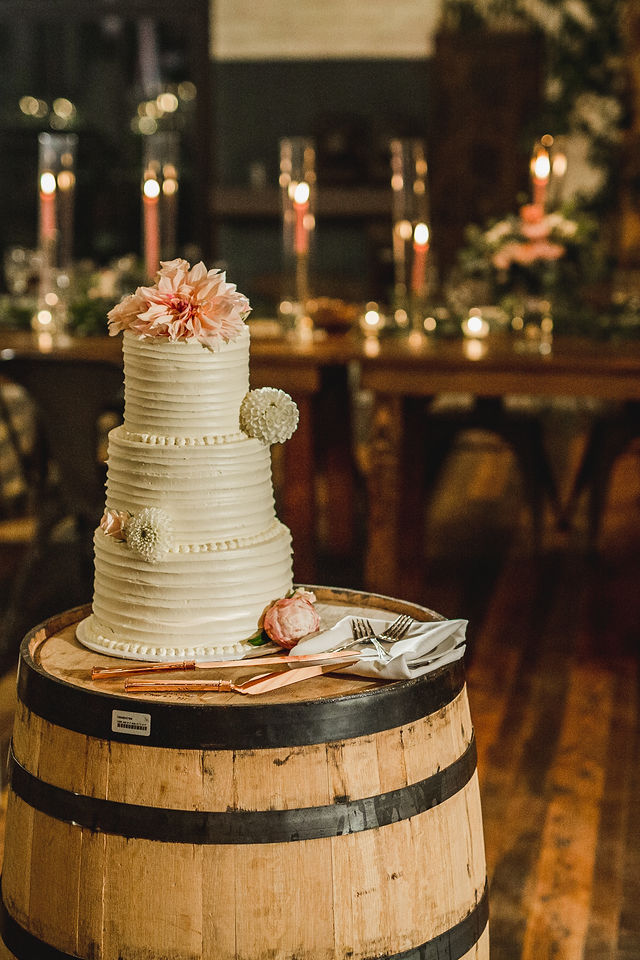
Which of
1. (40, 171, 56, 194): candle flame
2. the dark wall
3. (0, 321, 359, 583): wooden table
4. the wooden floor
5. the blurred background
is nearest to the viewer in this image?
the wooden floor

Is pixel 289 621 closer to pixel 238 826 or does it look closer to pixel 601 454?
pixel 238 826

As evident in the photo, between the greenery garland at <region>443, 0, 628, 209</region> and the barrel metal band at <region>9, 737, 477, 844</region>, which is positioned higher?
the greenery garland at <region>443, 0, 628, 209</region>

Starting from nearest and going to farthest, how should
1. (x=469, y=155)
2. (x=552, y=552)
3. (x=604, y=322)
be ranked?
(x=604, y=322)
(x=552, y=552)
(x=469, y=155)

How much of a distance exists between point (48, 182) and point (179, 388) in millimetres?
2643

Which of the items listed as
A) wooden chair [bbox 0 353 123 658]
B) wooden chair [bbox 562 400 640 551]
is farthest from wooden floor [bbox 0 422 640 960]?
wooden chair [bbox 0 353 123 658]

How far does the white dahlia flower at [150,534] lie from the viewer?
145 centimetres

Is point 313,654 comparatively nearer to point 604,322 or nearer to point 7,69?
point 604,322

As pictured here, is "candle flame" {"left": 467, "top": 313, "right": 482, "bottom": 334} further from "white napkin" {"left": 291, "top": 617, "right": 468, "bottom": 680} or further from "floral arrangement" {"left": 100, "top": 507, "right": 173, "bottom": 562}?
"floral arrangement" {"left": 100, "top": 507, "right": 173, "bottom": 562}

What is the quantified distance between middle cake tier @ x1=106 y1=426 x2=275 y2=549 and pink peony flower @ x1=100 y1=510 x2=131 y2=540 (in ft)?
0.03

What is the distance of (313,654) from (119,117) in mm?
7865

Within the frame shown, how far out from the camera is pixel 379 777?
4.39 feet

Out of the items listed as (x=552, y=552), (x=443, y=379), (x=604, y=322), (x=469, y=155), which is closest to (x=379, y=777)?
(x=443, y=379)

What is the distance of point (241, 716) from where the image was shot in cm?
130

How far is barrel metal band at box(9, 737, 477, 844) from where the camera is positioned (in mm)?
1285
